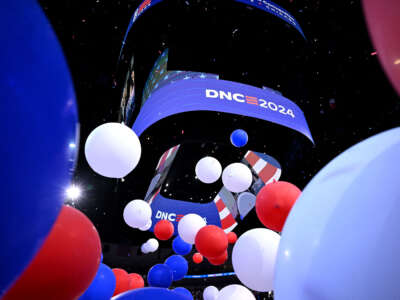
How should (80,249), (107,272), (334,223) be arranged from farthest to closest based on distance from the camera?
(107,272) → (80,249) → (334,223)

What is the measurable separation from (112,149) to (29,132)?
1.33 m

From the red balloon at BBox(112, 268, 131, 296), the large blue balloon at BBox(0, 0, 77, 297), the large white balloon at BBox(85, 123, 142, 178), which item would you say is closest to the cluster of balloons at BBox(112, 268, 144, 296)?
the red balloon at BBox(112, 268, 131, 296)

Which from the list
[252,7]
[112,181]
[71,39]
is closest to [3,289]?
[71,39]

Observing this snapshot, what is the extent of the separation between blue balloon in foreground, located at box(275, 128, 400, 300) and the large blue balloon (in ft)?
2.15

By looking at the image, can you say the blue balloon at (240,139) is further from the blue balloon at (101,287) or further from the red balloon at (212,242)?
the blue balloon at (101,287)

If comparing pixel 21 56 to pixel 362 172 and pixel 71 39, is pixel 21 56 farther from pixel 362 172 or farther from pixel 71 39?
pixel 71 39

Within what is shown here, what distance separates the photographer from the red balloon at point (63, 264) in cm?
71

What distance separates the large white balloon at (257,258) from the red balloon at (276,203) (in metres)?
0.10

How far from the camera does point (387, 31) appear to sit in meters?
0.67

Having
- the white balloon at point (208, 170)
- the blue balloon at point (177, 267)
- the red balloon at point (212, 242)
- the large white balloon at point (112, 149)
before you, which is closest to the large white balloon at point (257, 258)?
the red balloon at point (212, 242)

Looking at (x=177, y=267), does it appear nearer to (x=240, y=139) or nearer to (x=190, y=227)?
(x=190, y=227)

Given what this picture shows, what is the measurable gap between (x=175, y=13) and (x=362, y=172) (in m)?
4.27

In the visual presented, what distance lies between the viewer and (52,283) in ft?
2.45

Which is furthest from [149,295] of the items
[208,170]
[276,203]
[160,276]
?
[208,170]
